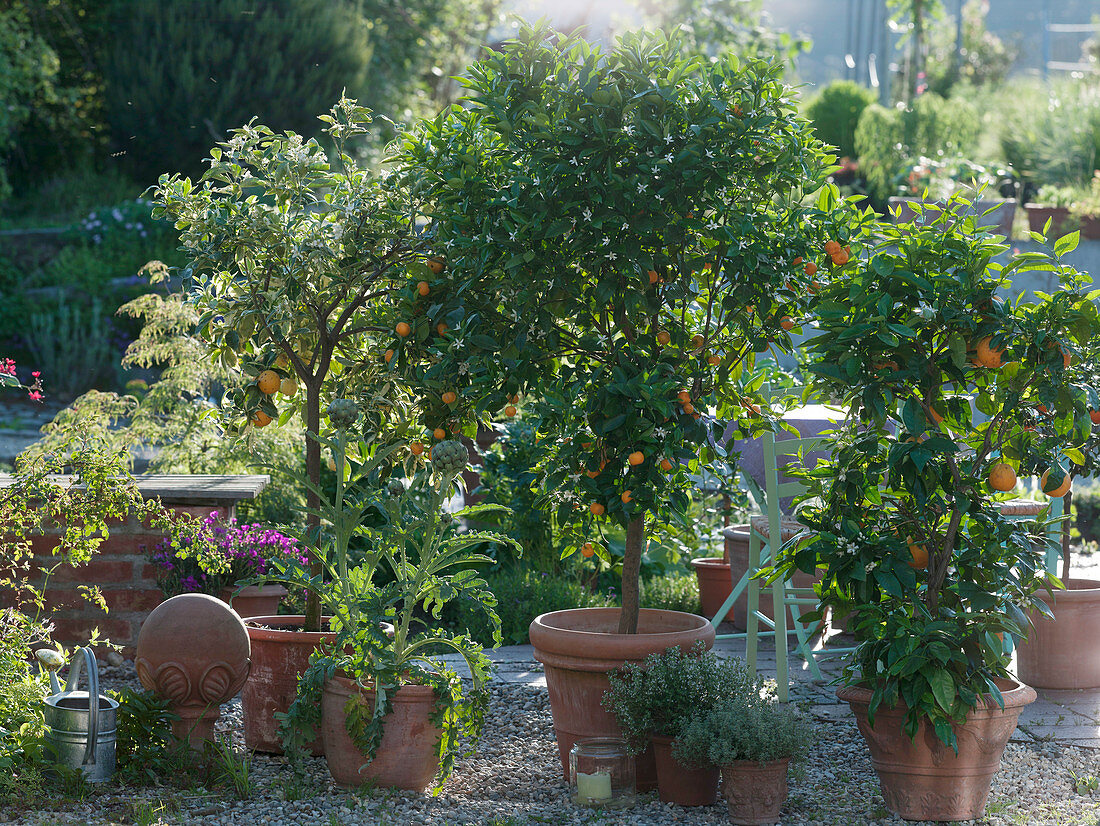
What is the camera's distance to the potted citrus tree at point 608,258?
244 cm

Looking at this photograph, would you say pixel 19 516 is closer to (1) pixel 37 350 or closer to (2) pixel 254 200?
(2) pixel 254 200

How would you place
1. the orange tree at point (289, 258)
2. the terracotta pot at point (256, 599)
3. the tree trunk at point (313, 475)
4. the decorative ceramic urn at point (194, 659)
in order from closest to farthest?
the decorative ceramic urn at point (194, 659)
the orange tree at point (289, 258)
the tree trunk at point (313, 475)
the terracotta pot at point (256, 599)

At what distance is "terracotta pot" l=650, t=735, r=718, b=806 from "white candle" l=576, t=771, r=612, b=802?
15 centimetres

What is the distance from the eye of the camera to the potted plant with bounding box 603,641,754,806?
251cm

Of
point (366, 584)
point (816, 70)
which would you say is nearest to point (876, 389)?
point (366, 584)

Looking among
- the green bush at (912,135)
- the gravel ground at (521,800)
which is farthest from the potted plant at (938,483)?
the green bush at (912,135)

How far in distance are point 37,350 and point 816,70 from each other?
18.2 m

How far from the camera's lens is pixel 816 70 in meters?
22.5

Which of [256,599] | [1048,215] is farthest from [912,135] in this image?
[256,599]

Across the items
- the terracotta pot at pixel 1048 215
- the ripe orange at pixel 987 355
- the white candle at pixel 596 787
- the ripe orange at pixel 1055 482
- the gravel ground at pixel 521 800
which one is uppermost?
the terracotta pot at pixel 1048 215

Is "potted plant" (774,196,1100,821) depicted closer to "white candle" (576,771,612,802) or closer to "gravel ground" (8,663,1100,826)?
"gravel ground" (8,663,1100,826)

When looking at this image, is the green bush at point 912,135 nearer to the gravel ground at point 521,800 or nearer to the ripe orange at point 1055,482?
the gravel ground at point 521,800

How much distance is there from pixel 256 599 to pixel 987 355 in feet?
8.55

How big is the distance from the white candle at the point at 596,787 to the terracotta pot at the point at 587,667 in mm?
160
